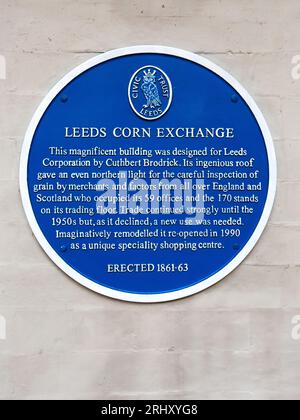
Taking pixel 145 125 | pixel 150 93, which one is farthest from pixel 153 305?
pixel 150 93

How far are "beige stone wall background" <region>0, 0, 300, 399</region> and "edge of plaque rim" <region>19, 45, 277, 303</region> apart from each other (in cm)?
5

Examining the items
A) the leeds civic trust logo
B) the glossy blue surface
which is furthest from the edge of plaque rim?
the leeds civic trust logo

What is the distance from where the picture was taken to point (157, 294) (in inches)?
190

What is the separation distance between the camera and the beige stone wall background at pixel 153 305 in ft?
15.8

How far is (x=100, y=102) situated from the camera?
189 inches

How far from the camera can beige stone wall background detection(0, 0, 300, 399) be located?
4805mm

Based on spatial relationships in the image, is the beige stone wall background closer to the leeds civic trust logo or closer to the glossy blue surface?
the glossy blue surface

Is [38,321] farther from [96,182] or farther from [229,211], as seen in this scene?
[229,211]

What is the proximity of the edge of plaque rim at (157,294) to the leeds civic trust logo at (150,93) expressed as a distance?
0.15m

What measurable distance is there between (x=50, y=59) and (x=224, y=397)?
2581mm

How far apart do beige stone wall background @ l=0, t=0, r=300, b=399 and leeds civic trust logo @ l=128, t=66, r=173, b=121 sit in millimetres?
220

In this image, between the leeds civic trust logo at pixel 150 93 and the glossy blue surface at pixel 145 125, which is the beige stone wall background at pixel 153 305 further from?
the leeds civic trust logo at pixel 150 93

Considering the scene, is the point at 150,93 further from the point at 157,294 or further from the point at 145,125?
the point at 157,294

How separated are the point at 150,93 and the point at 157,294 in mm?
1361
